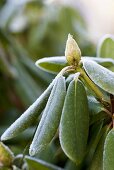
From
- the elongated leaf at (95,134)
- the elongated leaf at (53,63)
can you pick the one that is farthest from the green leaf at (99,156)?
the elongated leaf at (53,63)

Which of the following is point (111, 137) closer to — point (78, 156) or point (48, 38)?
point (78, 156)

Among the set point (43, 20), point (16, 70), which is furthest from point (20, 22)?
point (16, 70)

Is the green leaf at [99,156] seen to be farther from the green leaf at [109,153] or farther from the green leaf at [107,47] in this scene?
the green leaf at [107,47]

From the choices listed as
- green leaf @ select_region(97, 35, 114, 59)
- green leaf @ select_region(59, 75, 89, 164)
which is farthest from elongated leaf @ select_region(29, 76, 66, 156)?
green leaf @ select_region(97, 35, 114, 59)

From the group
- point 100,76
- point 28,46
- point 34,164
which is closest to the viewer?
point 100,76

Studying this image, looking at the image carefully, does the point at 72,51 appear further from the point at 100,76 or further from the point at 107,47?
the point at 107,47

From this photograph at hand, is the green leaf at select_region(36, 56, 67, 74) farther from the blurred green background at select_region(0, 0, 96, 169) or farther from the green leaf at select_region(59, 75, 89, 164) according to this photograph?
the blurred green background at select_region(0, 0, 96, 169)

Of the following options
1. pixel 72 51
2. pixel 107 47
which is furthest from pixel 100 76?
pixel 107 47

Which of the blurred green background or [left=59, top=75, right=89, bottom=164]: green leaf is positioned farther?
the blurred green background
